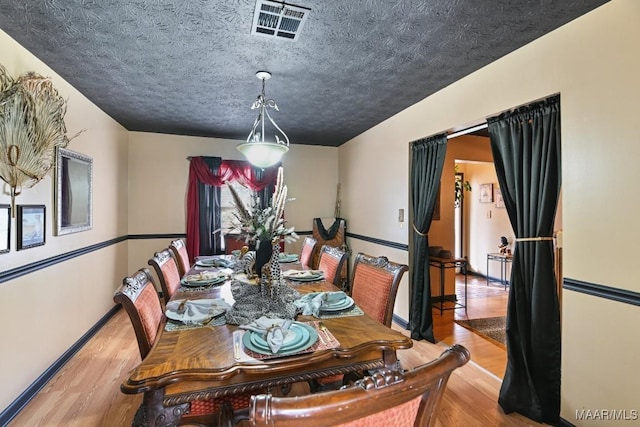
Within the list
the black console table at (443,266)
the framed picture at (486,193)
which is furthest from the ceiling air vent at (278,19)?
the framed picture at (486,193)

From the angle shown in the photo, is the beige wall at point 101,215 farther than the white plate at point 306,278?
No

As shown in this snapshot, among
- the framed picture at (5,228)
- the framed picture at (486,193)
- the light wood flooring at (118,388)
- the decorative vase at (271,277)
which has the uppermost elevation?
the framed picture at (486,193)

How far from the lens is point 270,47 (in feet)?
6.97

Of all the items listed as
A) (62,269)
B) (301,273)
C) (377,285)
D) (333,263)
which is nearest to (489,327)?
(333,263)

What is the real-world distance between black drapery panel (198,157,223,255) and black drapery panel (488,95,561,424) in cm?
386

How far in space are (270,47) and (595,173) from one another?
215 cm

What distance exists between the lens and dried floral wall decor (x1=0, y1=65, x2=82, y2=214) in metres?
1.88

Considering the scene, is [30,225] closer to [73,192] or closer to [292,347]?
[73,192]

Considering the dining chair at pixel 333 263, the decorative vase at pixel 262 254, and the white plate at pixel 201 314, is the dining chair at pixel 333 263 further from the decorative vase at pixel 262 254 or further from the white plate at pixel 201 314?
the white plate at pixel 201 314

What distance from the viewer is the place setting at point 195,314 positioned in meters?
1.50

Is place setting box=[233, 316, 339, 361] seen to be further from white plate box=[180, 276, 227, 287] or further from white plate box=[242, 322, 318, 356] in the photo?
white plate box=[180, 276, 227, 287]

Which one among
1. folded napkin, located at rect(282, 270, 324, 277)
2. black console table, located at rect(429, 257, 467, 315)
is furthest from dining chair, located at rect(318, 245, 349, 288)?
black console table, located at rect(429, 257, 467, 315)

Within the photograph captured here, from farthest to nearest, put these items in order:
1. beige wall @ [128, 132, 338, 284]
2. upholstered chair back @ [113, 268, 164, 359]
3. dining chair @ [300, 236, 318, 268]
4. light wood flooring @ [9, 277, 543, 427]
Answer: beige wall @ [128, 132, 338, 284] → dining chair @ [300, 236, 318, 268] → light wood flooring @ [9, 277, 543, 427] → upholstered chair back @ [113, 268, 164, 359]

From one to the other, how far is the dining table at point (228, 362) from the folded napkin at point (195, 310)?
0.04 m
